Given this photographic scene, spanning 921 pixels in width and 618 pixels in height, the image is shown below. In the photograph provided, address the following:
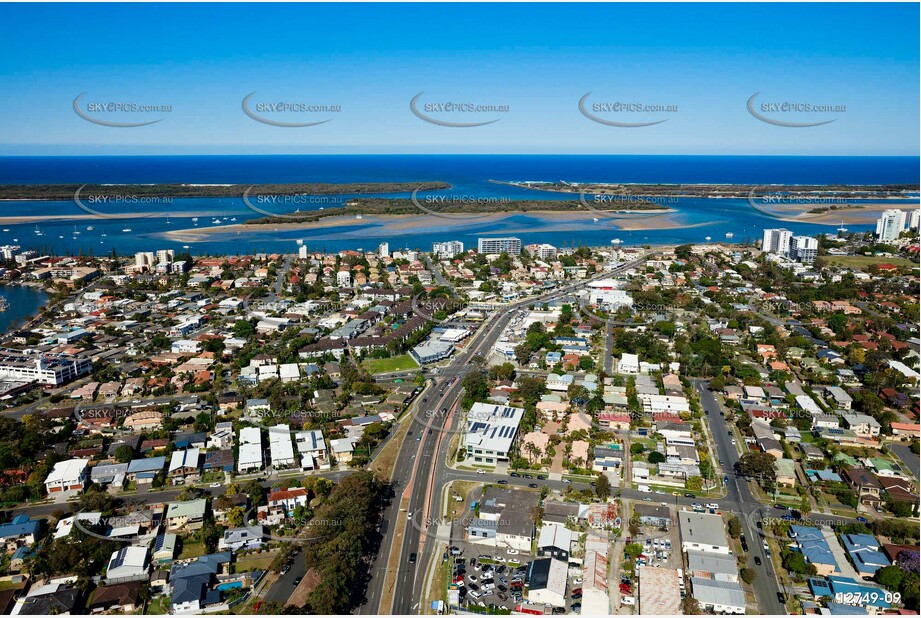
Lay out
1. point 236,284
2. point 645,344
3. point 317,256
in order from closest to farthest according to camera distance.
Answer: point 645,344 → point 236,284 → point 317,256

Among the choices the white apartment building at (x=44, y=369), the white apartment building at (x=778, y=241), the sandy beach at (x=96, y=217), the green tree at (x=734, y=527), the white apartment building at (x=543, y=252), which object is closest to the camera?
the green tree at (x=734, y=527)

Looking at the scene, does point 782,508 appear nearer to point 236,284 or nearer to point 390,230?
point 236,284

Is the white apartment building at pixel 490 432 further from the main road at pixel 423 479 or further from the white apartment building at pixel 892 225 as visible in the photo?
the white apartment building at pixel 892 225

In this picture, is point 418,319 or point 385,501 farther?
point 418,319

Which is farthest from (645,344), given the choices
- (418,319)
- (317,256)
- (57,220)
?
(57,220)

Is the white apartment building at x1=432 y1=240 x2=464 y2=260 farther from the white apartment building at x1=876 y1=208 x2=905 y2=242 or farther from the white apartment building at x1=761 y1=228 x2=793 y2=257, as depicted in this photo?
the white apartment building at x1=876 y1=208 x2=905 y2=242

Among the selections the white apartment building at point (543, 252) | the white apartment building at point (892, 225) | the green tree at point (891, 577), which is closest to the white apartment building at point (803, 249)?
the white apartment building at point (892, 225)

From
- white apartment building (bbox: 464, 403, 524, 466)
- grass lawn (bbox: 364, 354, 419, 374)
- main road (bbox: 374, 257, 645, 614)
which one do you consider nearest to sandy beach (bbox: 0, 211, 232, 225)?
grass lawn (bbox: 364, 354, 419, 374)
